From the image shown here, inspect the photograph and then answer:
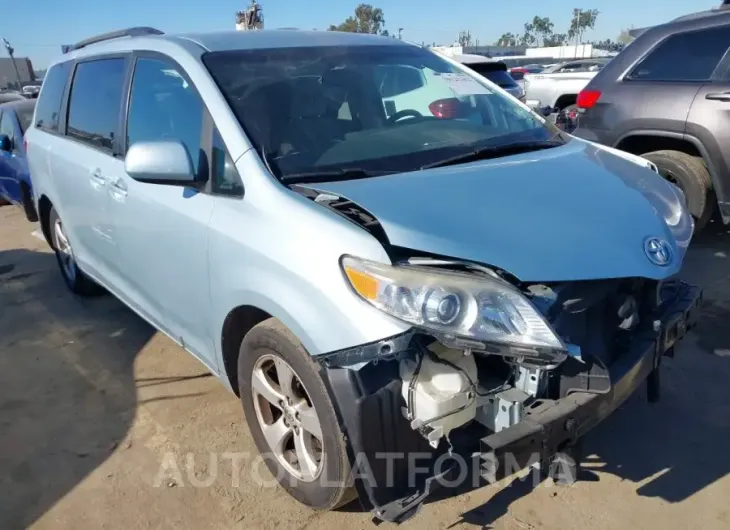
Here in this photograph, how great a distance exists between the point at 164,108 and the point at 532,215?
1835 millimetres

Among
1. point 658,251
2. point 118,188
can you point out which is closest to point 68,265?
point 118,188

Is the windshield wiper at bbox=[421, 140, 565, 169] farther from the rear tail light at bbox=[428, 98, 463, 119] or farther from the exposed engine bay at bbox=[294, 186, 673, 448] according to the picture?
the exposed engine bay at bbox=[294, 186, 673, 448]

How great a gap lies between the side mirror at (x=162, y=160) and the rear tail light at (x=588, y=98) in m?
4.10

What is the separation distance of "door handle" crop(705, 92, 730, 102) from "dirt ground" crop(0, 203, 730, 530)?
5.08 feet

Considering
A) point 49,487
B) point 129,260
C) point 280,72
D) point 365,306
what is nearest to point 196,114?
point 280,72

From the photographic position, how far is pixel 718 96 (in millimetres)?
4664

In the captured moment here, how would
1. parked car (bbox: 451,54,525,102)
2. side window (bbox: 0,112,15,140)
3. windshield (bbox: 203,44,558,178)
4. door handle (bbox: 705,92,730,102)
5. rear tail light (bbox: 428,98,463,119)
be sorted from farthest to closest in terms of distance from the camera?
parked car (bbox: 451,54,525,102) → side window (bbox: 0,112,15,140) → door handle (bbox: 705,92,730,102) → rear tail light (bbox: 428,98,463,119) → windshield (bbox: 203,44,558,178)

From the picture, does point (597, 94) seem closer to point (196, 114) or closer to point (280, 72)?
point (280, 72)

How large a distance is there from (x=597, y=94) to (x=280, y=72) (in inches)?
140

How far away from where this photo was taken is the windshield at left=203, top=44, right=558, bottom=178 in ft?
8.43

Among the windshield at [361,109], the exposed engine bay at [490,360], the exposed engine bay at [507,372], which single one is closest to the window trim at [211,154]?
the windshield at [361,109]

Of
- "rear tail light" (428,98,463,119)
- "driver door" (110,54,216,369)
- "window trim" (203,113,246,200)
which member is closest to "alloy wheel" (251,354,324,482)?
→ "driver door" (110,54,216,369)

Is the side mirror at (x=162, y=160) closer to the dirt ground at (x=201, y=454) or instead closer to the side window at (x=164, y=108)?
the side window at (x=164, y=108)

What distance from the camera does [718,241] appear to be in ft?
17.9
